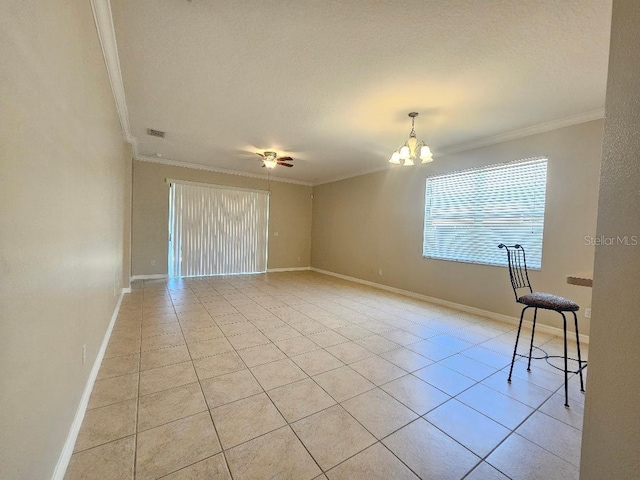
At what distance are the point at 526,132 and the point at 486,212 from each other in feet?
3.70

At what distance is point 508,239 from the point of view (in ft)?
12.3

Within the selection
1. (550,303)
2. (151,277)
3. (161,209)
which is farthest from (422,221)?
(151,277)

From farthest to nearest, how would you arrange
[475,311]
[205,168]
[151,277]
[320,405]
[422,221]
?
1. [205,168]
2. [151,277]
3. [422,221]
4. [475,311]
5. [320,405]

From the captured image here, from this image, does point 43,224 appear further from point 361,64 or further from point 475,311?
point 475,311

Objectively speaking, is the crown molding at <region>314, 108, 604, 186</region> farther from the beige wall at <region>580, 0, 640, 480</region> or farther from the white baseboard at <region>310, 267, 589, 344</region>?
the beige wall at <region>580, 0, 640, 480</region>

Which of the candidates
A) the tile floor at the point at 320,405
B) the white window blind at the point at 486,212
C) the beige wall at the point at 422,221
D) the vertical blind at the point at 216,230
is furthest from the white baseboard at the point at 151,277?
the white window blind at the point at 486,212

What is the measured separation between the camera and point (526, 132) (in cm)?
351

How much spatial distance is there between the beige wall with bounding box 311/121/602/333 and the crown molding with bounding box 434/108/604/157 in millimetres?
61

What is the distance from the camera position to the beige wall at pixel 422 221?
3123 millimetres

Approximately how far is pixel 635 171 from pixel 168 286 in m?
5.99

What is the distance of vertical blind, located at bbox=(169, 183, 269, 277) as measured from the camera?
602 cm

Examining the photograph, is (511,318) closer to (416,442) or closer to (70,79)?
(416,442)

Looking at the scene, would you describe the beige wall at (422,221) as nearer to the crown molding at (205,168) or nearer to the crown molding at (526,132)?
the crown molding at (526,132)

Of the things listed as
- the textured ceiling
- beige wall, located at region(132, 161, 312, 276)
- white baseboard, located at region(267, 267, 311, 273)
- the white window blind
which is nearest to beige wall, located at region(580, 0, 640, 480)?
the textured ceiling
